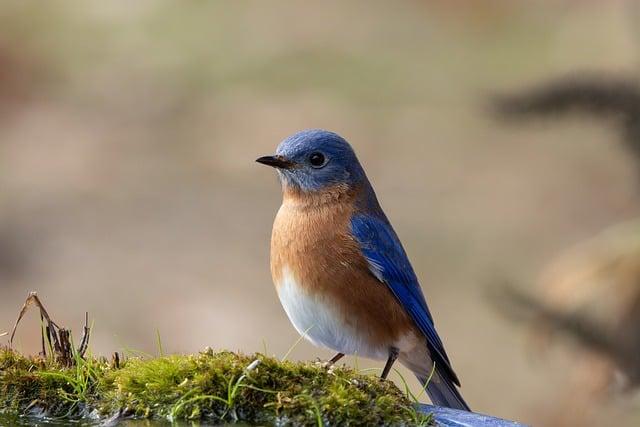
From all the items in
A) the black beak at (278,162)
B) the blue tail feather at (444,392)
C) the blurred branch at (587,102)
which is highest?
the blurred branch at (587,102)

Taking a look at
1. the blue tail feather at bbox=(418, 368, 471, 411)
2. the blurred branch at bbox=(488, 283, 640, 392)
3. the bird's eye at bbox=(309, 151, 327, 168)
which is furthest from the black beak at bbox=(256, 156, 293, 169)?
the blurred branch at bbox=(488, 283, 640, 392)

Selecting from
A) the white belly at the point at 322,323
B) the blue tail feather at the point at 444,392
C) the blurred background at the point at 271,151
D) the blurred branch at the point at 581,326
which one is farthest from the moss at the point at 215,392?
the blurred background at the point at 271,151

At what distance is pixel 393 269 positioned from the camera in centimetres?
583

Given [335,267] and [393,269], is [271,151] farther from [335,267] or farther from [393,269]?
[335,267]

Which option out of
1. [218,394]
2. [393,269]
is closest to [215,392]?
[218,394]

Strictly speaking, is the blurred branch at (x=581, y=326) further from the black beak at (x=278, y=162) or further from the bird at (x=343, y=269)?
the black beak at (x=278, y=162)

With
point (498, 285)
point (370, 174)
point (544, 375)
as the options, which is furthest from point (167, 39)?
point (498, 285)

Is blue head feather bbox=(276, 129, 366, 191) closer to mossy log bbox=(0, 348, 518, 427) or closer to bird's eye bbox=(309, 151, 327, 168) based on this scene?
bird's eye bbox=(309, 151, 327, 168)

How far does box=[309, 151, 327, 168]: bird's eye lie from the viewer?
5.96 meters

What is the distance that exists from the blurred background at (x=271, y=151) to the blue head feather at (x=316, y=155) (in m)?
2.56

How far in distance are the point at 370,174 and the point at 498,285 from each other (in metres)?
8.04

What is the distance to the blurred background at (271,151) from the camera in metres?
11.9

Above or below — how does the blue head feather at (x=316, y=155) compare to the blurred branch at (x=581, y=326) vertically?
above

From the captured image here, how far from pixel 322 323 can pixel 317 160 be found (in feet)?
2.74
